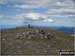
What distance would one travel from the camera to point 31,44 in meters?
9.15

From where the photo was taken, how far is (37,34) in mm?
9641

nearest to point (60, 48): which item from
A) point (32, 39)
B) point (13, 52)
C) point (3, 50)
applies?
point (32, 39)

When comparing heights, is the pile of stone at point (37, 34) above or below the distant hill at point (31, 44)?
above

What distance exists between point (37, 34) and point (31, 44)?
2.80 feet

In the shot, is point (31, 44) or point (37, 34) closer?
point (31, 44)

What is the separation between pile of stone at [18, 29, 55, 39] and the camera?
951 centimetres

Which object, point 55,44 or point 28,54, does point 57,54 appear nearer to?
point 55,44

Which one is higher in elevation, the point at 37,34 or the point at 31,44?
the point at 37,34

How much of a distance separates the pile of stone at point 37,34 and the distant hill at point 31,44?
66 mm

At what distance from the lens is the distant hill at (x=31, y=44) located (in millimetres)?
8992

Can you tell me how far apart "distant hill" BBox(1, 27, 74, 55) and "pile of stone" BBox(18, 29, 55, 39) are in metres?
0.07

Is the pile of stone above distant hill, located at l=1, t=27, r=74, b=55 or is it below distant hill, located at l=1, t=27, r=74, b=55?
above

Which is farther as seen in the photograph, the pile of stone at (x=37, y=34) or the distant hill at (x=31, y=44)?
the pile of stone at (x=37, y=34)

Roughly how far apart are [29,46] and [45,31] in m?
1.50
